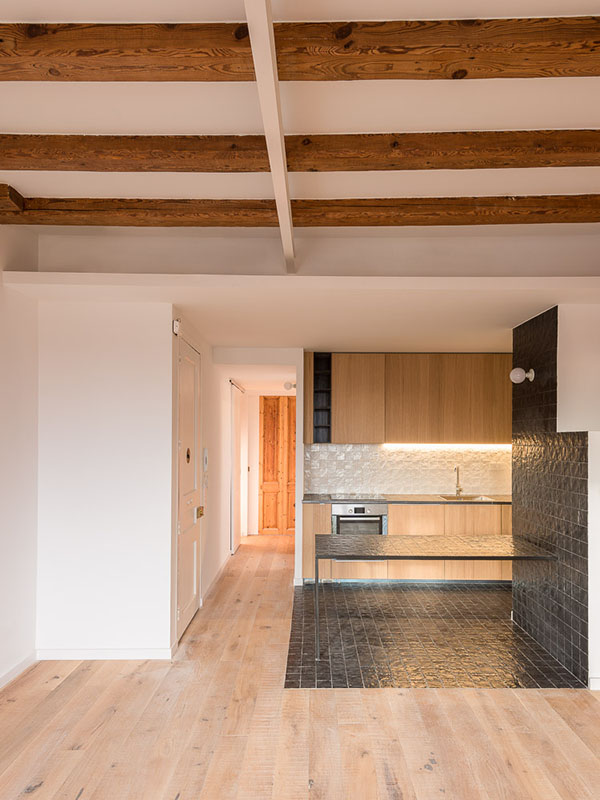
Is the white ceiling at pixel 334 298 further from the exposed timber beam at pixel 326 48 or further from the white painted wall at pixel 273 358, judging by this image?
the exposed timber beam at pixel 326 48

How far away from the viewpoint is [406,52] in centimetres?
227

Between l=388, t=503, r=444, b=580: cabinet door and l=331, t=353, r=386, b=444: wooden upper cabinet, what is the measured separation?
32.1 inches

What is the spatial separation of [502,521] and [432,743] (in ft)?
12.4

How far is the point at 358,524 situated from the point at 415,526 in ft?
1.94

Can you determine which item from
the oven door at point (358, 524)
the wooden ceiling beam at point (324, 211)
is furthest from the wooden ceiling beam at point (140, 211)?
the oven door at point (358, 524)

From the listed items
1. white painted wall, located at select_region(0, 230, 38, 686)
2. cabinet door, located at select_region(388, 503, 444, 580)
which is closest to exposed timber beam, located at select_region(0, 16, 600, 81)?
white painted wall, located at select_region(0, 230, 38, 686)

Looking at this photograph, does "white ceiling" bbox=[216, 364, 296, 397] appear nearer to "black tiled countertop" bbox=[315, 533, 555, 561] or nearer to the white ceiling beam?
"black tiled countertop" bbox=[315, 533, 555, 561]

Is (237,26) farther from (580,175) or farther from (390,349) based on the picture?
(390,349)

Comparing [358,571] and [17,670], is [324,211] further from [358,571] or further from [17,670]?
[358,571]

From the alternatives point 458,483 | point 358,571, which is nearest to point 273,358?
point 358,571

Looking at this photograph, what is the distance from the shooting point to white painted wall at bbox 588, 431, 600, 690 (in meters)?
3.95

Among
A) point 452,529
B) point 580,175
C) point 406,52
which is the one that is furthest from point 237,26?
point 452,529

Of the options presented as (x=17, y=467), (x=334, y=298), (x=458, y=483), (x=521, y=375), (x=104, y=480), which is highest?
(x=334, y=298)

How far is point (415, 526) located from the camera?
22.1 feet
